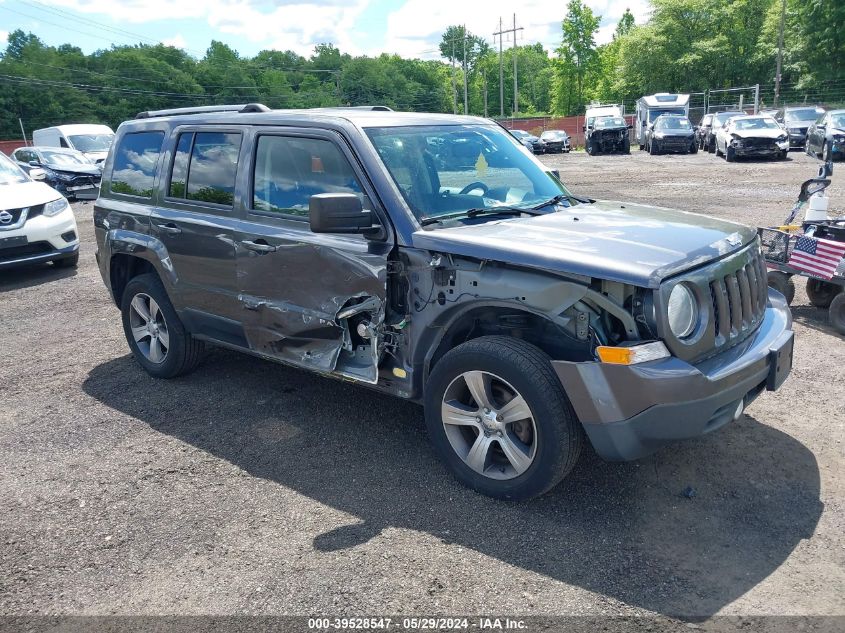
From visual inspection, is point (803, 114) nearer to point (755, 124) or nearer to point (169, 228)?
point (755, 124)

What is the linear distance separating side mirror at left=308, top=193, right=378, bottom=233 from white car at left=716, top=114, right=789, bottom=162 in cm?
2303

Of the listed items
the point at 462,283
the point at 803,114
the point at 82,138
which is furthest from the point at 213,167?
the point at 803,114

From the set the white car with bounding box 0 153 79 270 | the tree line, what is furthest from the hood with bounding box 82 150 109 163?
the tree line

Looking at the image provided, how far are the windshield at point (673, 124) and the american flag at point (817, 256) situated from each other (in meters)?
25.1

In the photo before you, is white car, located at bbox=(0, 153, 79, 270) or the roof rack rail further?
white car, located at bbox=(0, 153, 79, 270)

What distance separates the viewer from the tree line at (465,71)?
53281 mm

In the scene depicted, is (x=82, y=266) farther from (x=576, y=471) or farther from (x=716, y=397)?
(x=716, y=397)

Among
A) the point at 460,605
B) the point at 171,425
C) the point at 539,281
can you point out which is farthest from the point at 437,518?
the point at 171,425

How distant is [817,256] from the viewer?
6.11 metres

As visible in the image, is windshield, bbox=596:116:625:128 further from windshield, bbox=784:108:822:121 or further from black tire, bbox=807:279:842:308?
black tire, bbox=807:279:842:308

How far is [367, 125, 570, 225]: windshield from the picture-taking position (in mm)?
4152

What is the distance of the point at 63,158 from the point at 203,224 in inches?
717

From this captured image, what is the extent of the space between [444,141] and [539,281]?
154 cm

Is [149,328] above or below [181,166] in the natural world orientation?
below
